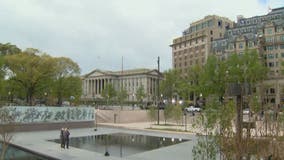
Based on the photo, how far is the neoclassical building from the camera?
461 feet

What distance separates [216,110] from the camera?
853cm

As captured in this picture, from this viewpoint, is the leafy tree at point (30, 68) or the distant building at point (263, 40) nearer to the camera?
the leafy tree at point (30, 68)

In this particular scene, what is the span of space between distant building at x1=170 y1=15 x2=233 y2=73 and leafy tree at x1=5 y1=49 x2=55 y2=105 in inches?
2559

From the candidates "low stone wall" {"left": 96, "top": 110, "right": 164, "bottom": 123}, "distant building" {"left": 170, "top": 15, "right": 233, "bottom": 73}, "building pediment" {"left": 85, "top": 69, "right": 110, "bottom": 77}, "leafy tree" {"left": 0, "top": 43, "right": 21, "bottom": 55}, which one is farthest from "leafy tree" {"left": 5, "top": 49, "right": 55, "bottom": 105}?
"building pediment" {"left": 85, "top": 69, "right": 110, "bottom": 77}

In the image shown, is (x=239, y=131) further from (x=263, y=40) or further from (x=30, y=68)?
(x=263, y=40)

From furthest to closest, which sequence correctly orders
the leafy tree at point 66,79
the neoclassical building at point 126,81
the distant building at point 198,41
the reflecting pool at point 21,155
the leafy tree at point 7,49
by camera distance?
the neoclassical building at point 126,81 → the distant building at point 198,41 → the leafy tree at point 7,49 → the leafy tree at point 66,79 → the reflecting pool at point 21,155

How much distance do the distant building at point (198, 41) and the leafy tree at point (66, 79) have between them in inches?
2172

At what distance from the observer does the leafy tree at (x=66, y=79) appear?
59209mm

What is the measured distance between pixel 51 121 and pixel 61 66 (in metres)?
24.1

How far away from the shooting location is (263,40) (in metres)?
82.2

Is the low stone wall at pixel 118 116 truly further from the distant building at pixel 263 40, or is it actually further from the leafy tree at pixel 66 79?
the distant building at pixel 263 40

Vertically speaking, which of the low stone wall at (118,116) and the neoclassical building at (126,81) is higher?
the neoclassical building at (126,81)

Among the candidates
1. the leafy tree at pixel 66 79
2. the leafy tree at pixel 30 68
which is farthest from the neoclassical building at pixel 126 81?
the leafy tree at pixel 30 68

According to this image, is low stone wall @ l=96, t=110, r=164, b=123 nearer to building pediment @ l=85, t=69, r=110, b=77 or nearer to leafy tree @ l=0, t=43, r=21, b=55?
leafy tree @ l=0, t=43, r=21, b=55
